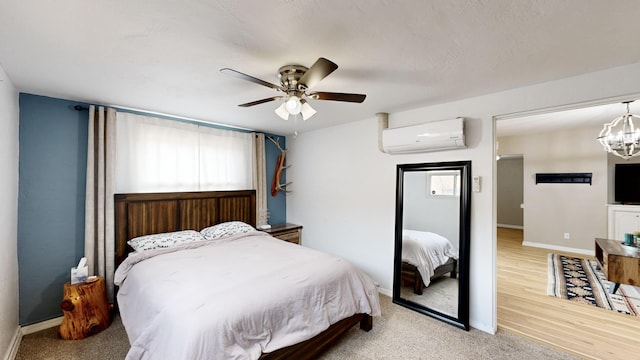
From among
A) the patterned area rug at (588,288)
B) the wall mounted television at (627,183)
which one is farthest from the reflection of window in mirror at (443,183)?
the wall mounted television at (627,183)

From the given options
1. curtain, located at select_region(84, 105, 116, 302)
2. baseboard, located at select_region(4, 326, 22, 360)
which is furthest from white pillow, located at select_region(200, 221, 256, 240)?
baseboard, located at select_region(4, 326, 22, 360)

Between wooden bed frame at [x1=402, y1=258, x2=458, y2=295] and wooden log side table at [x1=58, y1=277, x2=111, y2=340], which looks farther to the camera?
wooden bed frame at [x1=402, y1=258, x2=458, y2=295]

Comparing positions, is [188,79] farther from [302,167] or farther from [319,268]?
[302,167]

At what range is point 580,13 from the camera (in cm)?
128

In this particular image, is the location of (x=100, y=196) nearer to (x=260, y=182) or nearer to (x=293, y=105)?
(x=260, y=182)

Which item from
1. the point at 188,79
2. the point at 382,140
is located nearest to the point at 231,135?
the point at 188,79

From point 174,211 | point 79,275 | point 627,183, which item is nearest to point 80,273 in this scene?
point 79,275

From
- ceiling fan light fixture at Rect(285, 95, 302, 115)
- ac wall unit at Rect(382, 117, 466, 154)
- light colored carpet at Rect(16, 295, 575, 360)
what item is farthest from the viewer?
ac wall unit at Rect(382, 117, 466, 154)

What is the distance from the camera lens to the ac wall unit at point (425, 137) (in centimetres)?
254

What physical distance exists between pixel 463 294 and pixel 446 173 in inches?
49.2

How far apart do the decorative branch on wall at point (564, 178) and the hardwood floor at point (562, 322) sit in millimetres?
2607

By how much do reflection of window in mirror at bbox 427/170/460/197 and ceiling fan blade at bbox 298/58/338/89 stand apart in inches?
74.7

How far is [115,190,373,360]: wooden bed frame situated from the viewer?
7.46 feet

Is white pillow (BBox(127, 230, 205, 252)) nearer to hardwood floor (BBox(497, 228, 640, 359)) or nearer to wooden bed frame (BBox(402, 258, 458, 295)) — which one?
wooden bed frame (BBox(402, 258, 458, 295))
